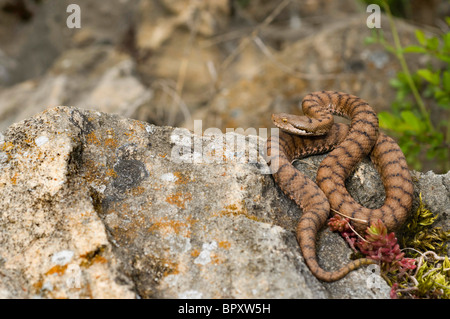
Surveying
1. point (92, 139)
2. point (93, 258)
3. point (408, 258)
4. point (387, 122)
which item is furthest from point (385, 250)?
point (92, 139)

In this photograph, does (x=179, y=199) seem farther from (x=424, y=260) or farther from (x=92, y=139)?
(x=424, y=260)

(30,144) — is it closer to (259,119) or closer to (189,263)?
(189,263)

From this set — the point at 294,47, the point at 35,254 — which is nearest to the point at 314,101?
the point at 35,254

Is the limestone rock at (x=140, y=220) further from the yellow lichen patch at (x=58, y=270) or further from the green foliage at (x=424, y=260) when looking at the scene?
the green foliage at (x=424, y=260)

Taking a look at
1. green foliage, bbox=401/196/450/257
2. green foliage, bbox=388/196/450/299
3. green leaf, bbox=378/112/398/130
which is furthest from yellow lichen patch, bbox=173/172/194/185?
green leaf, bbox=378/112/398/130

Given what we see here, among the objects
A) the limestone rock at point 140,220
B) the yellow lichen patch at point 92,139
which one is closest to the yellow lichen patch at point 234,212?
the limestone rock at point 140,220

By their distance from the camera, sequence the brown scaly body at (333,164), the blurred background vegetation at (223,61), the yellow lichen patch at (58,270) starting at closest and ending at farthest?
the yellow lichen patch at (58,270)
the brown scaly body at (333,164)
the blurred background vegetation at (223,61)
